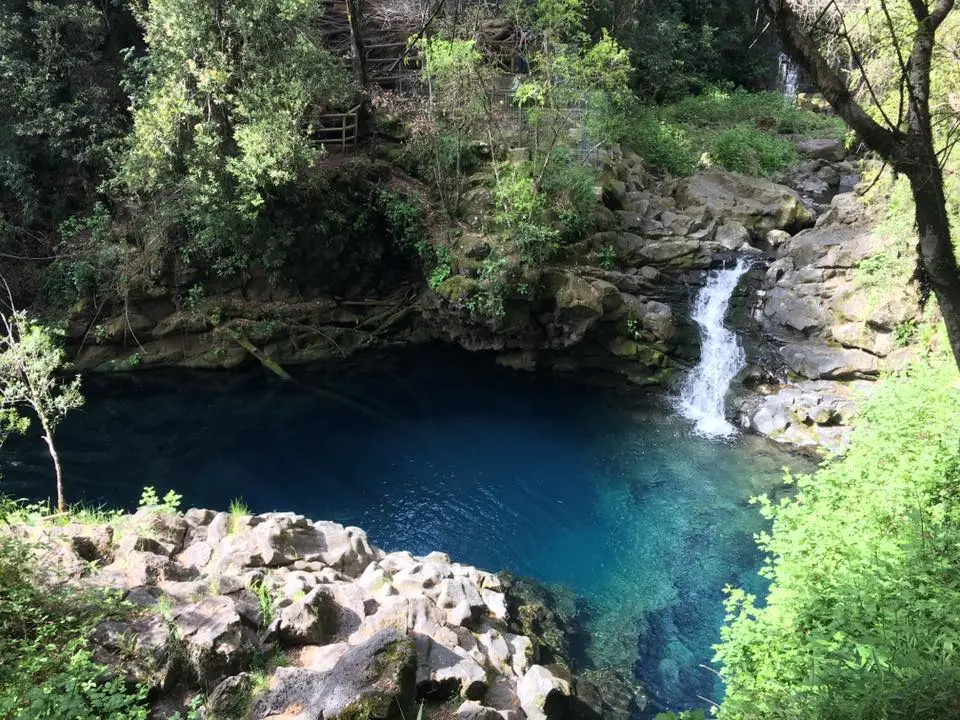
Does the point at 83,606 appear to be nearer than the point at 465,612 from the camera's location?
Yes

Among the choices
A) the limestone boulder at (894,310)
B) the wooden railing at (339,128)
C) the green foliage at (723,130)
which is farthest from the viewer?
the green foliage at (723,130)

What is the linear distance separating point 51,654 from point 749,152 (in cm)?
2445

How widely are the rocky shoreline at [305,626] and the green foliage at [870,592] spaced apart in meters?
3.07

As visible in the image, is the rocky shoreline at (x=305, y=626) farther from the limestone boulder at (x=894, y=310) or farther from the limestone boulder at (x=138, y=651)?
the limestone boulder at (x=894, y=310)

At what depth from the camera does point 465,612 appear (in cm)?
857

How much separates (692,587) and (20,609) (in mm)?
9476

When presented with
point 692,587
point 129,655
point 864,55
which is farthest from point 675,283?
point 129,655

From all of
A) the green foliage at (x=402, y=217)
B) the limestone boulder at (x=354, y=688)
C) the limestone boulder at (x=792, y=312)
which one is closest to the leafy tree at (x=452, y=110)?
the green foliage at (x=402, y=217)

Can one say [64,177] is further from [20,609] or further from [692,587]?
[692,587]

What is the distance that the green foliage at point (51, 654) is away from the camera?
499 centimetres

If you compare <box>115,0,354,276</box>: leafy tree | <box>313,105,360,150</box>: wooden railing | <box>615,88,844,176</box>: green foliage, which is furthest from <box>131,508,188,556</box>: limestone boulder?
<box>615,88,844,176</box>: green foliage

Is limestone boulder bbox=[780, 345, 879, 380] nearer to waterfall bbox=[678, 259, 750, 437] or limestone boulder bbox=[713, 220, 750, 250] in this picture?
waterfall bbox=[678, 259, 750, 437]

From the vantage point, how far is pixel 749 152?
890 inches

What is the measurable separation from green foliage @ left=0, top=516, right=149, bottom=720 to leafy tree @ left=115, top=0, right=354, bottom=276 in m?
10.1
